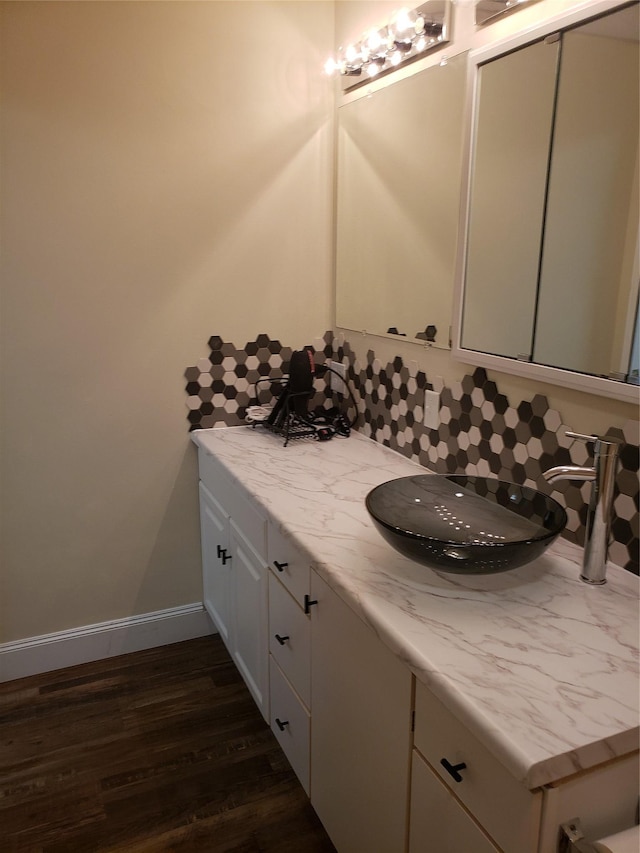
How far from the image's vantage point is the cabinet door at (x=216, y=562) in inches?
90.2

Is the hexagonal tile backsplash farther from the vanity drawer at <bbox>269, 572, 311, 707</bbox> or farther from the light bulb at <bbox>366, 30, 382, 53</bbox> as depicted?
the light bulb at <bbox>366, 30, 382, 53</bbox>

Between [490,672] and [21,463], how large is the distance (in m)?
1.81

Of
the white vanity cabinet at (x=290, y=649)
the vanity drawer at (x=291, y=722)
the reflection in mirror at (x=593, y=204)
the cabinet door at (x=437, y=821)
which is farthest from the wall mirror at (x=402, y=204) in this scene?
the cabinet door at (x=437, y=821)

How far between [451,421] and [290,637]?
2.51ft

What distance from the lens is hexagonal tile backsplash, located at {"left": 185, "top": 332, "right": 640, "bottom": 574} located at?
1447mm

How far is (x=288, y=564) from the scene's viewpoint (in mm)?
1701

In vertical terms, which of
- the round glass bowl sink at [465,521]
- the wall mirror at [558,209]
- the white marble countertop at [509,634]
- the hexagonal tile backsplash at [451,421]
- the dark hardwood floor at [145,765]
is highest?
the wall mirror at [558,209]

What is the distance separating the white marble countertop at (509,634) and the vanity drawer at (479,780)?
0.05 meters

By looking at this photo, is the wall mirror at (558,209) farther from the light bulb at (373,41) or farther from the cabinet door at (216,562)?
the cabinet door at (216,562)

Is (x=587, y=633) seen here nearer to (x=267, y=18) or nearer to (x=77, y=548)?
(x=77, y=548)

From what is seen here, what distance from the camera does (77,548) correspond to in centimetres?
245

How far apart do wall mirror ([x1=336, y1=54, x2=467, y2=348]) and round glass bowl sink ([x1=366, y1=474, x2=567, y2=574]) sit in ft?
1.63

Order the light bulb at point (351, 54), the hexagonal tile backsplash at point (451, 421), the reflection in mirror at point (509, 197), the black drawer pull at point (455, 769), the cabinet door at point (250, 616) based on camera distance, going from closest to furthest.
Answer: the black drawer pull at point (455, 769) < the hexagonal tile backsplash at point (451, 421) < the reflection in mirror at point (509, 197) < the cabinet door at point (250, 616) < the light bulb at point (351, 54)

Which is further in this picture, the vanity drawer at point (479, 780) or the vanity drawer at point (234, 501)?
the vanity drawer at point (234, 501)
